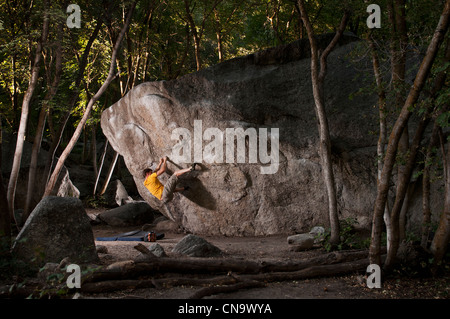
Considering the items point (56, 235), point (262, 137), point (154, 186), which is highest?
point (262, 137)

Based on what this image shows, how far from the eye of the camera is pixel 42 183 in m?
13.0

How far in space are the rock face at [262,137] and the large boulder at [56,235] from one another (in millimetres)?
4611

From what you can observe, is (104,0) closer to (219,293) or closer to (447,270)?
(219,293)

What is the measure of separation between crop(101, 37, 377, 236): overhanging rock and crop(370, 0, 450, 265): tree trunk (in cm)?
387

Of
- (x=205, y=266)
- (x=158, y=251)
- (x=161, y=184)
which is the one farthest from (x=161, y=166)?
(x=205, y=266)

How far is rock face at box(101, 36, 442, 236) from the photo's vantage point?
29.8 ft

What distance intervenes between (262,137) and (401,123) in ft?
16.8

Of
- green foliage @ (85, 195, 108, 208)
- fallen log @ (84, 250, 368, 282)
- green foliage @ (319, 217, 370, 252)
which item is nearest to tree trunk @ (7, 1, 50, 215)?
green foliage @ (85, 195, 108, 208)

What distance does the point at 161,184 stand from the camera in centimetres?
1065

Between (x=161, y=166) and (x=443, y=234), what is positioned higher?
(x=161, y=166)
